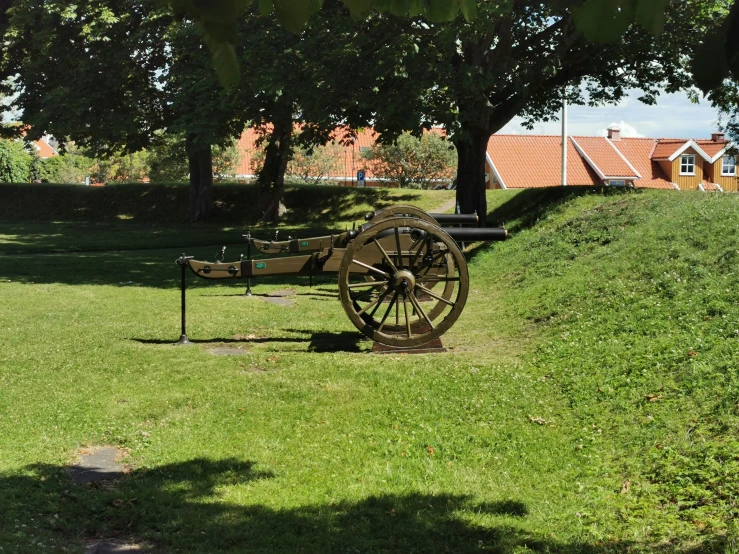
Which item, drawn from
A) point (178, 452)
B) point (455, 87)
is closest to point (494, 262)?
point (455, 87)

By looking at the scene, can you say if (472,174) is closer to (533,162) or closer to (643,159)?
(533,162)

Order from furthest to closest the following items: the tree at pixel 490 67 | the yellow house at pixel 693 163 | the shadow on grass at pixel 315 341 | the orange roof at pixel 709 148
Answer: the orange roof at pixel 709 148
the yellow house at pixel 693 163
the tree at pixel 490 67
the shadow on grass at pixel 315 341

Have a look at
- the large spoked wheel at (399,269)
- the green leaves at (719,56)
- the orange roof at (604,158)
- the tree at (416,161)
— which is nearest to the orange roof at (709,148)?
the orange roof at (604,158)

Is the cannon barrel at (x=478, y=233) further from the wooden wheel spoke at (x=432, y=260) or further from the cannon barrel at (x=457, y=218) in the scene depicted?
the cannon barrel at (x=457, y=218)

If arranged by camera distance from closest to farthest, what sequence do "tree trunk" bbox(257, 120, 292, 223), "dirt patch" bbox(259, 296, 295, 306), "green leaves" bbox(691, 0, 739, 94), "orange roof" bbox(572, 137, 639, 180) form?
"green leaves" bbox(691, 0, 739, 94) < "dirt patch" bbox(259, 296, 295, 306) < "tree trunk" bbox(257, 120, 292, 223) < "orange roof" bbox(572, 137, 639, 180)

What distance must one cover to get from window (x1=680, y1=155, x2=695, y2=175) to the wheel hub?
50386mm

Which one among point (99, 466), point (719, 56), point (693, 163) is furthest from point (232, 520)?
point (693, 163)

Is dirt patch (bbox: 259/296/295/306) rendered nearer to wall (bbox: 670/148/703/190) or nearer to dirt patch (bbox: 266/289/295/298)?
dirt patch (bbox: 266/289/295/298)

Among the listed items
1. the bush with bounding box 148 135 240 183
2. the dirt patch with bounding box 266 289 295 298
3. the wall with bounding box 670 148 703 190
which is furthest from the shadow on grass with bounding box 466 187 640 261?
the wall with bounding box 670 148 703 190

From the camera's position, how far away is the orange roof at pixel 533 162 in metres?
52.8

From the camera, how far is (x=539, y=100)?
25203 millimetres

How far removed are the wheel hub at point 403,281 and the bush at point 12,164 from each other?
4748cm

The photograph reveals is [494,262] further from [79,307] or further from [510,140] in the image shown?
[510,140]

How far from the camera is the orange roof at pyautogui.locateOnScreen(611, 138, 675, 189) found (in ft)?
182
